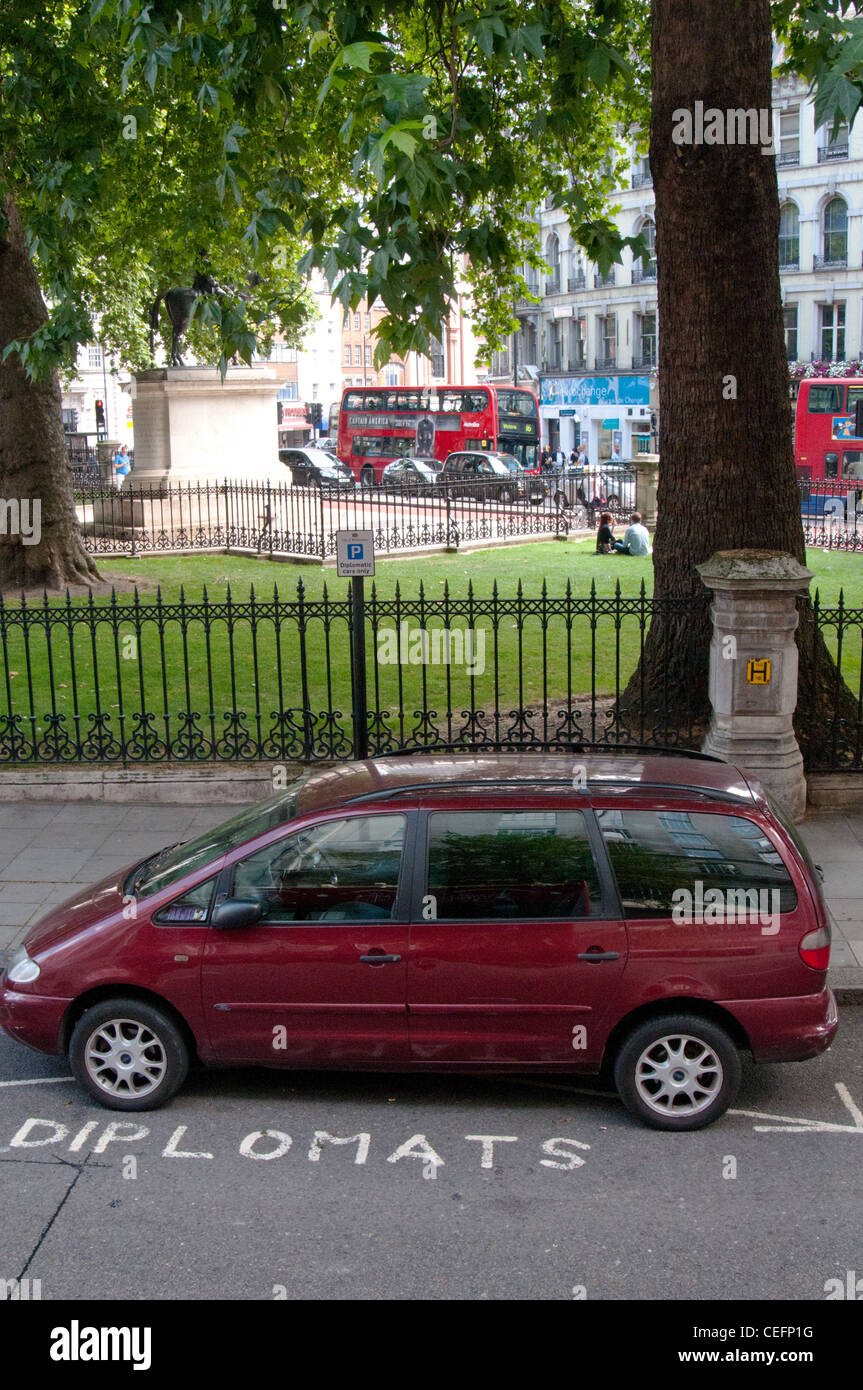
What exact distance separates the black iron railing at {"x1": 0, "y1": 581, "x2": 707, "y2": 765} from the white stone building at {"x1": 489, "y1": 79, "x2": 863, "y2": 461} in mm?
28746

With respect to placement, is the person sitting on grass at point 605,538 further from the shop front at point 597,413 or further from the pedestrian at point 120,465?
the shop front at point 597,413

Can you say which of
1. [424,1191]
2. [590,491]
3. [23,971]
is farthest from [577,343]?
[424,1191]

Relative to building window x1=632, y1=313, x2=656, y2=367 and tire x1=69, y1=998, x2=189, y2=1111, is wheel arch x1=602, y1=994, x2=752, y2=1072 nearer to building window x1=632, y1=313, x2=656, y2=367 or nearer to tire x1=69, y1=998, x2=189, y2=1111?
tire x1=69, y1=998, x2=189, y2=1111

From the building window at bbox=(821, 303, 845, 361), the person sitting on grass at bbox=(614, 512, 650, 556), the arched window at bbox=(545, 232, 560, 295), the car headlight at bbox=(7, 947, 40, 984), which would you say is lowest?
the car headlight at bbox=(7, 947, 40, 984)

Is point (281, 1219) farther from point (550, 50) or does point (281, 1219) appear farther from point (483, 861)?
point (550, 50)

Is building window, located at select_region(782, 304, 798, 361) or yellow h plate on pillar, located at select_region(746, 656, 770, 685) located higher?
building window, located at select_region(782, 304, 798, 361)

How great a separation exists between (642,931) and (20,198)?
15.2 metres

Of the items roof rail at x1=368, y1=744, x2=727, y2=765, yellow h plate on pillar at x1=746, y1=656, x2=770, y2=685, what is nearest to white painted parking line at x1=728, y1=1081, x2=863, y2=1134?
roof rail at x1=368, y1=744, x2=727, y2=765

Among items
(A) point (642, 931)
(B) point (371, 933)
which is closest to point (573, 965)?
(A) point (642, 931)

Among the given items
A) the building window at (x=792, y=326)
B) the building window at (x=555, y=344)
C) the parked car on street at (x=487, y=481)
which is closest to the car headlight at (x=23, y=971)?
the parked car on street at (x=487, y=481)

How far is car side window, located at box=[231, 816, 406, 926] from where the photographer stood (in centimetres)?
600

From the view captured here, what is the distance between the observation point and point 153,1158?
574 cm

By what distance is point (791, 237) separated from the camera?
5419cm

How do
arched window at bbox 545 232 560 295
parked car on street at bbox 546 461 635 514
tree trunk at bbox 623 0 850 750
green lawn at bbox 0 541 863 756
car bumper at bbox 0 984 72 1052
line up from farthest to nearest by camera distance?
1. arched window at bbox 545 232 560 295
2. parked car on street at bbox 546 461 635 514
3. green lawn at bbox 0 541 863 756
4. tree trunk at bbox 623 0 850 750
5. car bumper at bbox 0 984 72 1052
